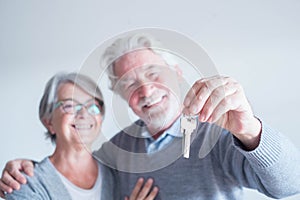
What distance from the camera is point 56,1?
1332 millimetres

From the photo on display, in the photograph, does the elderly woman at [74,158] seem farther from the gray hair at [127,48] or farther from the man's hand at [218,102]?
the man's hand at [218,102]

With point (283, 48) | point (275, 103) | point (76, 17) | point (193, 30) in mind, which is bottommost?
point (275, 103)

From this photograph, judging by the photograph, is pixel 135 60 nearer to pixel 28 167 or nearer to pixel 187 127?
pixel 187 127

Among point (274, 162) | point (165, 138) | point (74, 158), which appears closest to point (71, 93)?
point (74, 158)

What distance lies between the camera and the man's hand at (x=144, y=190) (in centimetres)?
85

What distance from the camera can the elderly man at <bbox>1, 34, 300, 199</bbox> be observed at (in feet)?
2.17

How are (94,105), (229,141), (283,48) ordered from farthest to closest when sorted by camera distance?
1. (283,48)
2. (94,105)
3. (229,141)

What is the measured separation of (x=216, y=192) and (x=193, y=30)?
0.54m

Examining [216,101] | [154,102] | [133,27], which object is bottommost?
[216,101]

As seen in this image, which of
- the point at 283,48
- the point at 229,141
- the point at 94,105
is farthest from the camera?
the point at 283,48

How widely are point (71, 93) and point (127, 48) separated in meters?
0.23

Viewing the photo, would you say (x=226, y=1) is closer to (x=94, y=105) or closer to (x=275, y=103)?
(x=275, y=103)

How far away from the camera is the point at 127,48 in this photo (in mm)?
794

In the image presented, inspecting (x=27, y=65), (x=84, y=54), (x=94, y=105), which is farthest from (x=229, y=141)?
(x=27, y=65)
